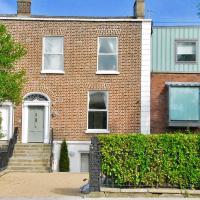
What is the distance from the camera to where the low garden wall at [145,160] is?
52.8 ft

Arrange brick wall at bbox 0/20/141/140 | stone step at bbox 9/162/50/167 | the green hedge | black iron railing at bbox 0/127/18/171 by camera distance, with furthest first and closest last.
Answer: brick wall at bbox 0/20/141/140 → stone step at bbox 9/162/50/167 → black iron railing at bbox 0/127/18/171 → the green hedge

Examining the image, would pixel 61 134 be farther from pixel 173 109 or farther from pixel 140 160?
pixel 140 160

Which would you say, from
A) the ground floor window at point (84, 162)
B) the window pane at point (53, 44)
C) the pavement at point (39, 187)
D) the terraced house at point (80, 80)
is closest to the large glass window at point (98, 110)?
the terraced house at point (80, 80)

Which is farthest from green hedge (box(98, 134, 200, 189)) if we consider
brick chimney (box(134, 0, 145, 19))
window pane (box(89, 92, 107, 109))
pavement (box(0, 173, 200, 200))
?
brick chimney (box(134, 0, 145, 19))

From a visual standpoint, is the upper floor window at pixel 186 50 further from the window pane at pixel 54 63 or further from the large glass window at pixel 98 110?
the window pane at pixel 54 63

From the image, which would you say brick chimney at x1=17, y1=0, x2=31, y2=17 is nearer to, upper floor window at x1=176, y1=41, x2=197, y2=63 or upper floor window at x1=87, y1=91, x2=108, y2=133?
upper floor window at x1=87, y1=91, x2=108, y2=133

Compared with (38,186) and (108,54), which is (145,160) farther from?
(108,54)

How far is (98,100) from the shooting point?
29.0m

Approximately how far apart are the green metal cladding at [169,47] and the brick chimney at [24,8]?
770cm

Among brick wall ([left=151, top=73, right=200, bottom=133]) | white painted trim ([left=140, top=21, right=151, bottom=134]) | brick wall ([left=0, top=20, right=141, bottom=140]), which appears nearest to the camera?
white painted trim ([left=140, top=21, right=151, bottom=134])

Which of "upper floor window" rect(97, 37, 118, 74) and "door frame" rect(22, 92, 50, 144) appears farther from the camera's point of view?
"upper floor window" rect(97, 37, 118, 74)

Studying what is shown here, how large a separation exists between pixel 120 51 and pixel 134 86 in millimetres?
2009

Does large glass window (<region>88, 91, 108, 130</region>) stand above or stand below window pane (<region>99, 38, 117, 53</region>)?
below

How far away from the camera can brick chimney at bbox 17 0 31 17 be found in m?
29.8
